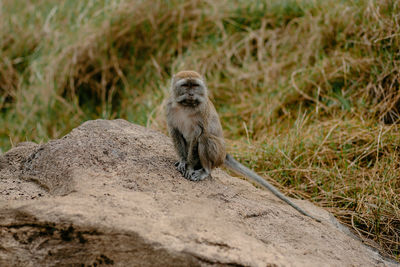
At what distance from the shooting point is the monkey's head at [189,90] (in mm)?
4152

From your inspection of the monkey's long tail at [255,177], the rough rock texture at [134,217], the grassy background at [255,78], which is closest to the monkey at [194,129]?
the monkey's long tail at [255,177]

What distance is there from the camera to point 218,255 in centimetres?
284

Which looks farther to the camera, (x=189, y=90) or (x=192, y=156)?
(x=192, y=156)

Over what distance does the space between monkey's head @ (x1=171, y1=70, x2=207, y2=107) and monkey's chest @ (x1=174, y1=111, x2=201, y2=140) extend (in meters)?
0.13

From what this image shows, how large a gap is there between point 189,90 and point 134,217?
60.1 inches

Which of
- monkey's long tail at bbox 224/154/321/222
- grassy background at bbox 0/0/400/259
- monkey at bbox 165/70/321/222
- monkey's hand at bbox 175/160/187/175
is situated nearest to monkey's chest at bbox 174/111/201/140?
monkey at bbox 165/70/321/222

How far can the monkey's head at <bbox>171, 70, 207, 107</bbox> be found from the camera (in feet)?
13.6

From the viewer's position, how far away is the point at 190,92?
4.16 meters

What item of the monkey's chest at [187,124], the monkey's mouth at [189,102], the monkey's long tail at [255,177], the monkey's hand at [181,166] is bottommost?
the monkey's long tail at [255,177]

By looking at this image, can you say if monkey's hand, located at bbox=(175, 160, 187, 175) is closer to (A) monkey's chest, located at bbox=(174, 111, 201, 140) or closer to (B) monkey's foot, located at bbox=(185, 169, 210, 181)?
(B) monkey's foot, located at bbox=(185, 169, 210, 181)

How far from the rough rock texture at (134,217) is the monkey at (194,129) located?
0.14 m

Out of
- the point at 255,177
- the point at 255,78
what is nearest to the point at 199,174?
the point at 255,177

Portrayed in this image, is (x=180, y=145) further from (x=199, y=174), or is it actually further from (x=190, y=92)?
(x=190, y=92)

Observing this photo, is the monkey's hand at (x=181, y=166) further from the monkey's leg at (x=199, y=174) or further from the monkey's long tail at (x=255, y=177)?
the monkey's long tail at (x=255, y=177)
